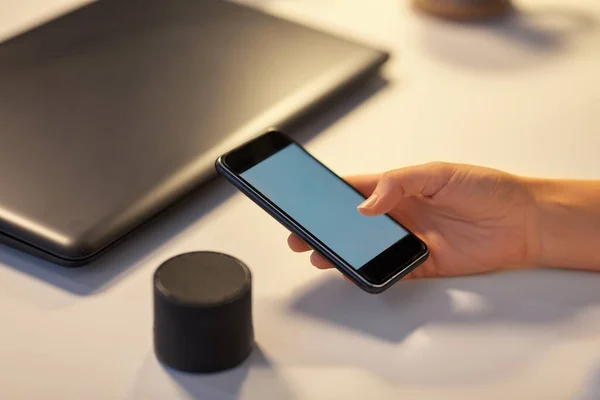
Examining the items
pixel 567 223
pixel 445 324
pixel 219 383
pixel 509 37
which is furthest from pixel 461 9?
A: pixel 219 383

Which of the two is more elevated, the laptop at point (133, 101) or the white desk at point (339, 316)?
the laptop at point (133, 101)

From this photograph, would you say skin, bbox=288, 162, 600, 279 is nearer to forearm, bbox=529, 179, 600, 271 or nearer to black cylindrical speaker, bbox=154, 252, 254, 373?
forearm, bbox=529, 179, 600, 271

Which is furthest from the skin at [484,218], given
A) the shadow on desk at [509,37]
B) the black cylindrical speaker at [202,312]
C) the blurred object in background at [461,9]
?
the blurred object in background at [461,9]

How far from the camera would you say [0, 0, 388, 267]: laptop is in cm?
71

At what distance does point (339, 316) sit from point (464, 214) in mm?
148

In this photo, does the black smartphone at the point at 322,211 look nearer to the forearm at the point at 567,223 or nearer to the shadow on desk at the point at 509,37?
the forearm at the point at 567,223

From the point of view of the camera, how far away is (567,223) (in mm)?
750

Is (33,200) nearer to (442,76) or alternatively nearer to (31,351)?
(31,351)

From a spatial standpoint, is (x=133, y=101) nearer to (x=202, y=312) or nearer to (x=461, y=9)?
(x=202, y=312)

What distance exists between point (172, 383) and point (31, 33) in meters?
0.51

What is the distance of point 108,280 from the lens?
0.70 metres

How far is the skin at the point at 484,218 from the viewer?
0.72 meters

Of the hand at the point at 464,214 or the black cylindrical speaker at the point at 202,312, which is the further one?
the hand at the point at 464,214

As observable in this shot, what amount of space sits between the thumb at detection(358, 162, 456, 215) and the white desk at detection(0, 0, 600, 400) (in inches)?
2.6
